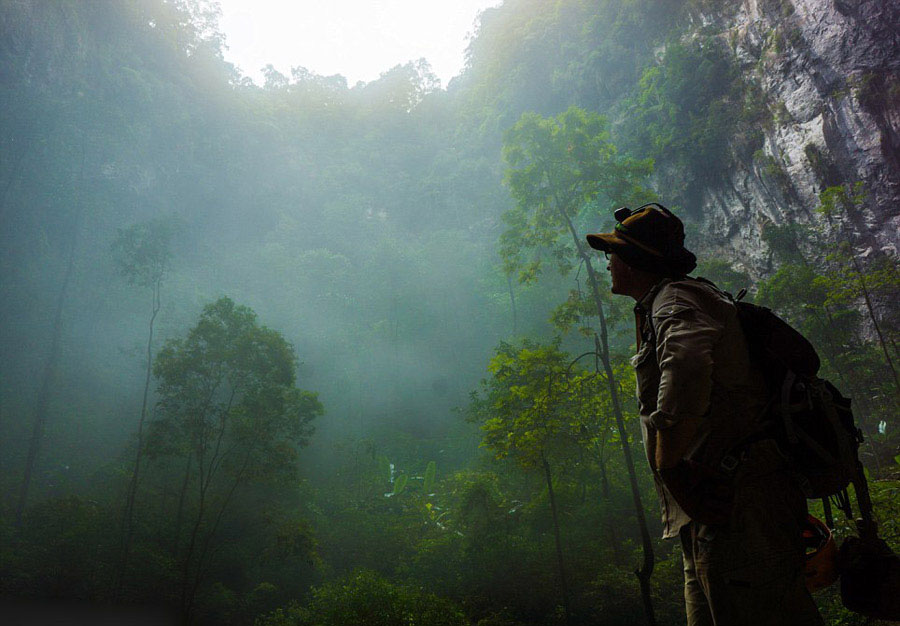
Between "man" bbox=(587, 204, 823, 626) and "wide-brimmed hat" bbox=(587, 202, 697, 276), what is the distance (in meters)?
0.16

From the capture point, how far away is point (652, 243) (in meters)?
1.66

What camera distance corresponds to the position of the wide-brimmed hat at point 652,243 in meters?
1.64

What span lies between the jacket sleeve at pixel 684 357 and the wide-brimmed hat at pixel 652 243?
245mm

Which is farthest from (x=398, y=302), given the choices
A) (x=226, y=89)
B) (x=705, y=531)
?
(x=705, y=531)

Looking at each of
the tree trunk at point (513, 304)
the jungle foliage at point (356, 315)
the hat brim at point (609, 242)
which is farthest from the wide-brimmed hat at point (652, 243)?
the tree trunk at point (513, 304)

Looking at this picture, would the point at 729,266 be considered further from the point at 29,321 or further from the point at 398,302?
the point at 29,321

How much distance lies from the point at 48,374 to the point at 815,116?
37.6 m

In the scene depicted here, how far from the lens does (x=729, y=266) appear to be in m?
19.3

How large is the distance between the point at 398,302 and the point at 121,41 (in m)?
29.2

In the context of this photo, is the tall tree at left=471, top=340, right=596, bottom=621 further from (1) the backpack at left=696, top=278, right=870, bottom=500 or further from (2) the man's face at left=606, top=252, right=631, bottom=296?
(1) the backpack at left=696, top=278, right=870, bottom=500

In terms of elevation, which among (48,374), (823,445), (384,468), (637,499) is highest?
(48,374)

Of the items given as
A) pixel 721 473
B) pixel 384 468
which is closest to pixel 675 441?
pixel 721 473

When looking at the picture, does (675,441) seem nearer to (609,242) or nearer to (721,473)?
(721,473)

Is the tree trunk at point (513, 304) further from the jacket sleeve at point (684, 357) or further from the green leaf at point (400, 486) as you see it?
the jacket sleeve at point (684, 357)
